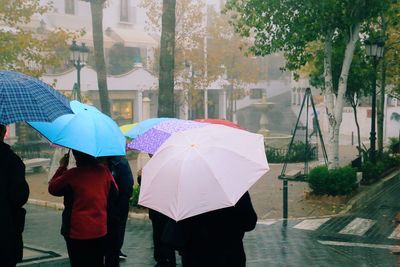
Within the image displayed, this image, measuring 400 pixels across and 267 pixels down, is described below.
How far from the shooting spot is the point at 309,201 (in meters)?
14.1

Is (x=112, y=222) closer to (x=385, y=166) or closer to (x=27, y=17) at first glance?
(x=385, y=166)

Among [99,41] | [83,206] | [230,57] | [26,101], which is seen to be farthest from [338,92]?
[230,57]

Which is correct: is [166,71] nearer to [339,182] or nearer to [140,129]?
[339,182]

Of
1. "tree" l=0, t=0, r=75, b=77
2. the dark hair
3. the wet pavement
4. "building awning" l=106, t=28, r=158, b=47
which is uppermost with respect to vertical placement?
"building awning" l=106, t=28, r=158, b=47

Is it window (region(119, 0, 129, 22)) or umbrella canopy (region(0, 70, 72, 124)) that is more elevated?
window (region(119, 0, 129, 22))

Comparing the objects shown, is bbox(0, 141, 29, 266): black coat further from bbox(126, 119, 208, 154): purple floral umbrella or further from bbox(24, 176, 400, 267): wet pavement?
bbox(24, 176, 400, 267): wet pavement

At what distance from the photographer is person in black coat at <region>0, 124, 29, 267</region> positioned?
4.50 metres

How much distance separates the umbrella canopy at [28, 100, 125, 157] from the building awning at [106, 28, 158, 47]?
116 feet

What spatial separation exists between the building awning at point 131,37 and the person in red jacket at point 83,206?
35774 millimetres

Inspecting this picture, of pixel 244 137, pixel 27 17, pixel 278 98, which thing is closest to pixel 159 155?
pixel 244 137

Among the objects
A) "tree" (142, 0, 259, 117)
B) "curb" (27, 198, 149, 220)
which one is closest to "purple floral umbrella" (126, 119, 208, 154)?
"curb" (27, 198, 149, 220)

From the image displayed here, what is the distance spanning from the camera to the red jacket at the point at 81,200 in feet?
16.8

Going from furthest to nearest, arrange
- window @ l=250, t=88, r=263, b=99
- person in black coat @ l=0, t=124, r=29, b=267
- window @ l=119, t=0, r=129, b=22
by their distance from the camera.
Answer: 1. window @ l=250, t=88, r=263, b=99
2. window @ l=119, t=0, r=129, b=22
3. person in black coat @ l=0, t=124, r=29, b=267

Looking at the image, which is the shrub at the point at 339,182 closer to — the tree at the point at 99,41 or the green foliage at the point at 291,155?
the green foliage at the point at 291,155
